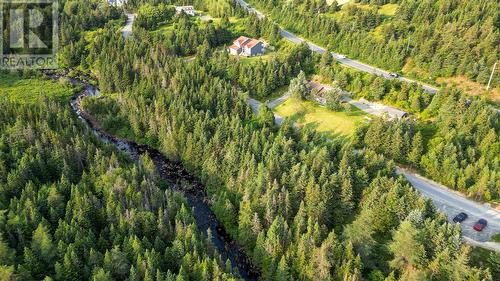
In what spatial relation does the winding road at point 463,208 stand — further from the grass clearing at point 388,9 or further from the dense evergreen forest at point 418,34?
the grass clearing at point 388,9

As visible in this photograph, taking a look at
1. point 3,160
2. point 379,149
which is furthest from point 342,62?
point 3,160

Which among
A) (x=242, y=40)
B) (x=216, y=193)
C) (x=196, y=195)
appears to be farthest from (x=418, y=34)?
(x=196, y=195)

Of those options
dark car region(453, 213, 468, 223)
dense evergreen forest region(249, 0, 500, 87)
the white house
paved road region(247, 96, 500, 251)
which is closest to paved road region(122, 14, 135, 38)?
the white house

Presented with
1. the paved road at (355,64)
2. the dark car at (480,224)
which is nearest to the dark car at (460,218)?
the dark car at (480,224)

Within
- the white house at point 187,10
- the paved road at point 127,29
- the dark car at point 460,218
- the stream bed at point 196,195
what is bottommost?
the stream bed at point 196,195

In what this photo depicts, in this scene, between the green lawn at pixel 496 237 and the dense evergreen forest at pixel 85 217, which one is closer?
the dense evergreen forest at pixel 85 217

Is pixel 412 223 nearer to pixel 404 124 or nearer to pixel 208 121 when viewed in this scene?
pixel 404 124

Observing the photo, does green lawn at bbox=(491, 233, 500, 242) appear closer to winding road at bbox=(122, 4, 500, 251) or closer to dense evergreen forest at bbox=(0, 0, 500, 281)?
winding road at bbox=(122, 4, 500, 251)
